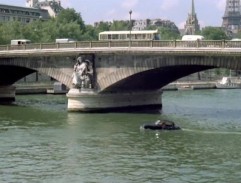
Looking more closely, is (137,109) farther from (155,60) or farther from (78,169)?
(78,169)

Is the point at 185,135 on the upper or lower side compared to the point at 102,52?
lower

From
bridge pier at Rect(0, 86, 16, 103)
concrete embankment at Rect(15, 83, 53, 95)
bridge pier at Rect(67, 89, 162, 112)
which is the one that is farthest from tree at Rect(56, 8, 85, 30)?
bridge pier at Rect(67, 89, 162, 112)

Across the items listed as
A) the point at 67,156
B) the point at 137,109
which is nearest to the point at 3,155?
the point at 67,156

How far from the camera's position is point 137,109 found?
67.1m

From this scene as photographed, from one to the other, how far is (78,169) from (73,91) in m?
29.8

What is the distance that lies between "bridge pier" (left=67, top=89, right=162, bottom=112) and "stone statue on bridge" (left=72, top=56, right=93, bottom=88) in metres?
0.61

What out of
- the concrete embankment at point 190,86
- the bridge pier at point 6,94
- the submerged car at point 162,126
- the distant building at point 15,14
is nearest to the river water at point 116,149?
the submerged car at point 162,126

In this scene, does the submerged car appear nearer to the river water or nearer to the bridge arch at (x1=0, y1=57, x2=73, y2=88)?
the river water

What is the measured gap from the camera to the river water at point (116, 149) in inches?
1325

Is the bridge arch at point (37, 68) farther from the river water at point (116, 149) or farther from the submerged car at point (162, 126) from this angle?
the submerged car at point (162, 126)

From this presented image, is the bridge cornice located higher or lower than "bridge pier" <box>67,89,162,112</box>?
higher

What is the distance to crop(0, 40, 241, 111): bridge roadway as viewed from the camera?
5553cm

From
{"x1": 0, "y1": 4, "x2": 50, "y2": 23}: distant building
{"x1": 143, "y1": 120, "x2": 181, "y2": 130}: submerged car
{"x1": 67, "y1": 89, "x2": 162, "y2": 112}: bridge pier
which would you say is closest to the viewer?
{"x1": 143, "y1": 120, "x2": 181, "y2": 130}: submerged car

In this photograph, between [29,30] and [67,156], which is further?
[29,30]
